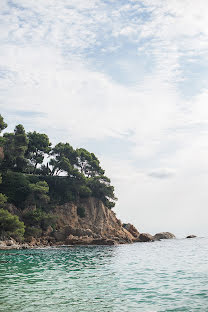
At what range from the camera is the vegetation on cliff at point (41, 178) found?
70.5 m

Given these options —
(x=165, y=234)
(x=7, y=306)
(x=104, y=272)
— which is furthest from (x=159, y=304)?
(x=165, y=234)

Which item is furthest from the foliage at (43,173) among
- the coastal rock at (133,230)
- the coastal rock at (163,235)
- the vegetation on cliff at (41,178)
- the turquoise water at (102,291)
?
the turquoise water at (102,291)

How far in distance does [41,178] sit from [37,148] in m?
8.41

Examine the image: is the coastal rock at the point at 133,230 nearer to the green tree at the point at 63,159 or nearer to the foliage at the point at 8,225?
the green tree at the point at 63,159

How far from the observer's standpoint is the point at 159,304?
558 inches

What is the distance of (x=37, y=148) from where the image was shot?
280 ft

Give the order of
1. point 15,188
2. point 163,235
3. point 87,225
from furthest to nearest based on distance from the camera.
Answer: point 163,235, point 87,225, point 15,188

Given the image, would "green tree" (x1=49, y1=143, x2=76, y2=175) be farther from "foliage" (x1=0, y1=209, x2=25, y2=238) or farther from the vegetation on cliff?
"foliage" (x1=0, y1=209, x2=25, y2=238)

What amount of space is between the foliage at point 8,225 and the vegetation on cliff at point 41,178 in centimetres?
131

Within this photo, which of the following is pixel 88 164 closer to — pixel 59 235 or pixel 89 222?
pixel 89 222

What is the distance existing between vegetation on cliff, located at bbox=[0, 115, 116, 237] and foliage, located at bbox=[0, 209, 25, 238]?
1307mm

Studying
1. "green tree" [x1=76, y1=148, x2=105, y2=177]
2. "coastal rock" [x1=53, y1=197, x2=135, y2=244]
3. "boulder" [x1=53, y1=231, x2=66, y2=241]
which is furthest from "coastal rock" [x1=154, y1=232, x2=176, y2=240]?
"boulder" [x1=53, y1=231, x2=66, y2=241]

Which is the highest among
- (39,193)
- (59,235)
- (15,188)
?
(15,188)

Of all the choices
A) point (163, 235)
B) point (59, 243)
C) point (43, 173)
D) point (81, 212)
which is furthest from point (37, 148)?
point (163, 235)
